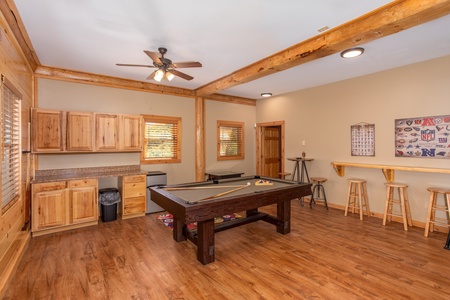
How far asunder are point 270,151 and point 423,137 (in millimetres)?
3963

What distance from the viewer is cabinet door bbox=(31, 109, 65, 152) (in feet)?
12.8

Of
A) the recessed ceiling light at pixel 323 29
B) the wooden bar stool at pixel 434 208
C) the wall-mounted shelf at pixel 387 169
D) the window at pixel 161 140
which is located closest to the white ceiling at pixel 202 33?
the recessed ceiling light at pixel 323 29

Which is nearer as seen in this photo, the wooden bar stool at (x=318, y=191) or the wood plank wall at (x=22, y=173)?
the wood plank wall at (x=22, y=173)

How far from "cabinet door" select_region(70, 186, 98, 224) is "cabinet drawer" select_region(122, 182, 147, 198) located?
0.53m

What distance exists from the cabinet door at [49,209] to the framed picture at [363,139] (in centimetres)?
563

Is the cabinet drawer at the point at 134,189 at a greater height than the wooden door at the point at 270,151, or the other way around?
the wooden door at the point at 270,151

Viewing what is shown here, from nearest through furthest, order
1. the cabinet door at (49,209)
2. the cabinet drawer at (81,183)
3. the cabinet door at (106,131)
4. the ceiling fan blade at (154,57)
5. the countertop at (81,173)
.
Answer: the ceiling fan blade at (154,57) < the cabinet door at (49,209) < the cabinet drawer at (81,183) < the countertop at (81,173) < the cabinet door at (106,131)

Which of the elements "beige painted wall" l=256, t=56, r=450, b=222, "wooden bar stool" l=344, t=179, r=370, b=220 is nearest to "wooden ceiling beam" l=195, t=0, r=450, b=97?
"beige painted wall" l=256, t=56, r=450, b=222

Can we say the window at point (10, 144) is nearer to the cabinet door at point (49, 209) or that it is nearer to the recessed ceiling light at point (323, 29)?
the cabinet door at point (49, 209)

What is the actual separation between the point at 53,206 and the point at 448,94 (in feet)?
22.0

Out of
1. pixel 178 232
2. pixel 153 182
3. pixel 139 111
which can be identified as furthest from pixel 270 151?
pixel 178 232

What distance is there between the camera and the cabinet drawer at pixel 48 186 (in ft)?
12.0

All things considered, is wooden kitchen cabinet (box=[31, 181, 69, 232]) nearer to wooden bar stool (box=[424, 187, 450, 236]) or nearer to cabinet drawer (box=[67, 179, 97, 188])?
cabinet drawer (box=[67, 179, 97, 188])

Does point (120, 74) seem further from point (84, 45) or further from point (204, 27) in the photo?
point (204, 27)
